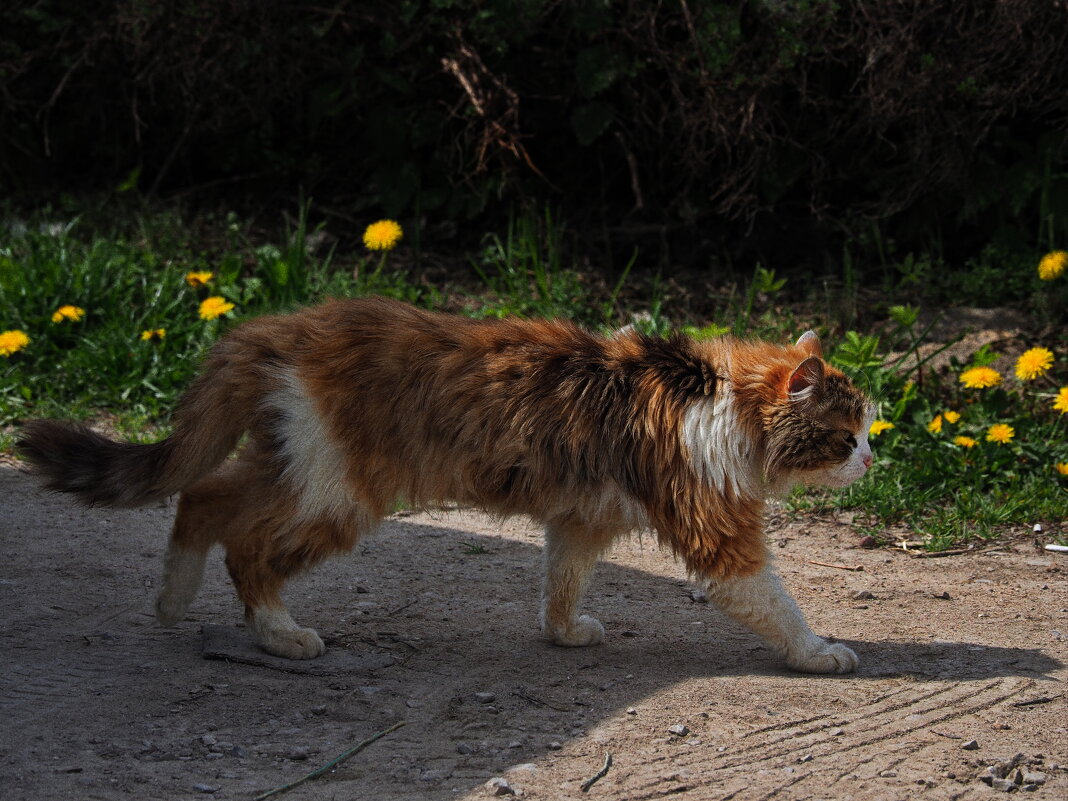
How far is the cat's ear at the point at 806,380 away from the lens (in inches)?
164

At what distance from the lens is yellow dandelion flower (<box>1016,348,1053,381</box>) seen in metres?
6.15

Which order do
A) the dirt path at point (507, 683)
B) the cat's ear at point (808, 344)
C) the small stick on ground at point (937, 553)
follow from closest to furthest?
1. the dirt path at point (507, 683)
2. the cat's ear at point (808, 344)
3. the small stick on ground at point (937, 553)

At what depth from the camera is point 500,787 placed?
334 cm

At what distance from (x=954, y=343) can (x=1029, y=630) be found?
104 inches

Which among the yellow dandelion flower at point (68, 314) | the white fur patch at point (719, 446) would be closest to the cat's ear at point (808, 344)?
the white fur patch at point (719, 446)

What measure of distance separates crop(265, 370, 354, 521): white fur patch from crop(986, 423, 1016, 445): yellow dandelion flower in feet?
11.2

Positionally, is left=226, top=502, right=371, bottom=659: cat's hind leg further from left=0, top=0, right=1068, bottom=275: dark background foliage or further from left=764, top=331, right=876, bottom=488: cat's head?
left=0, top=0, right=1068, bottom=275: dark background foliage

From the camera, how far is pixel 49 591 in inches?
186

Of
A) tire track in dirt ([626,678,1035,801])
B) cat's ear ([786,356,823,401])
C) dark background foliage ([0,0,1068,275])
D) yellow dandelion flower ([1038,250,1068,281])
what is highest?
dark background foliage ([0,0,1068,275])

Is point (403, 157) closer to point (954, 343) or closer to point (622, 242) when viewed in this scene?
point (622, 242)

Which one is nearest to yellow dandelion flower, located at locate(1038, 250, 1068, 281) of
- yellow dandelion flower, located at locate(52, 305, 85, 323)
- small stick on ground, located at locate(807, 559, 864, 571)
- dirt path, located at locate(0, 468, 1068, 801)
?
dirt path, located at locate(0, 468, 1068, 801)

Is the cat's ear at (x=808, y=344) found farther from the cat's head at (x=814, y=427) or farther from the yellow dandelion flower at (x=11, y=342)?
the yellow dandelion flower at (x=11, y=342)

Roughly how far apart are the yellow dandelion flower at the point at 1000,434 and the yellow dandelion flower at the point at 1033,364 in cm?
31

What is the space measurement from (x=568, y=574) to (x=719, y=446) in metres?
0.74
